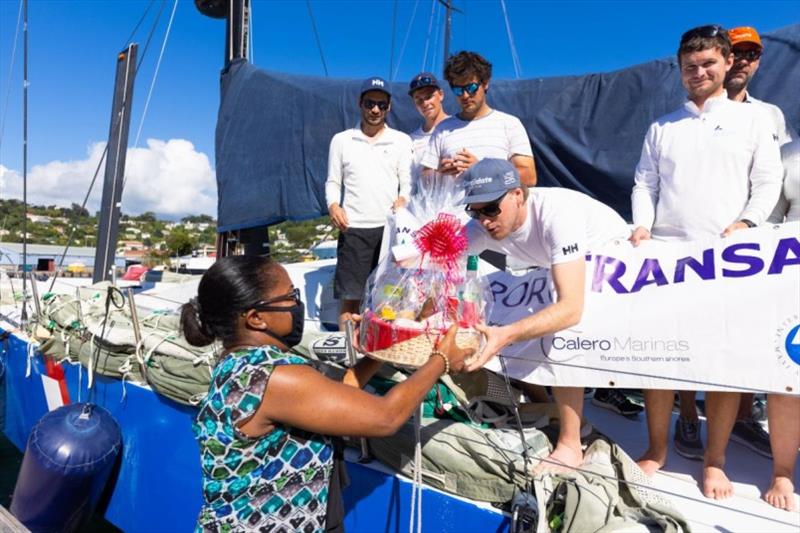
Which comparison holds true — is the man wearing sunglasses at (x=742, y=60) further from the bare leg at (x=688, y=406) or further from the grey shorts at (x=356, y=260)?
the grey shorts at (x=356, y=260)

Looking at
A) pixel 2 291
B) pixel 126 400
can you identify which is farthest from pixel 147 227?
pixel 126 400

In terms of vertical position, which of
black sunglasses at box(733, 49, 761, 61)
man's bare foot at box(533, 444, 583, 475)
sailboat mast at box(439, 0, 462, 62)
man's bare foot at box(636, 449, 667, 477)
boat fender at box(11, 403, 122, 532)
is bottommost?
boat fender at box(11, 403, 122, 532)

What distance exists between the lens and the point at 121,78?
425 centimetres

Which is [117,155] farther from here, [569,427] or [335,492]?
[569,427]

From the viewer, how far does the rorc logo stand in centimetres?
153

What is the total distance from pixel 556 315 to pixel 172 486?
186 centimetres

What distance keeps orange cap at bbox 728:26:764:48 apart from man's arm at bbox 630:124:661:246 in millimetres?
679

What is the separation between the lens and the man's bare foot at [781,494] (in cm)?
156

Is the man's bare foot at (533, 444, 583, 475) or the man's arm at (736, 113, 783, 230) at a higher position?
the man's arm at (736, 113, 783, 230)

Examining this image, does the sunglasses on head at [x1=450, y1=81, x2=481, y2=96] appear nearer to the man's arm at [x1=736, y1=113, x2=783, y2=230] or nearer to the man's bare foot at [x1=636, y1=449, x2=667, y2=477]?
the man's arm at [x1=736, y1=113, x2=783, y2=230]

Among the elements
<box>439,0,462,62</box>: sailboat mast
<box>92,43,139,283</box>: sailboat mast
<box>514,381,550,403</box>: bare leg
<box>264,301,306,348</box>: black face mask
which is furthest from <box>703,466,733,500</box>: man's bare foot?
<box>439,0,462,62</box>: sailboat mast

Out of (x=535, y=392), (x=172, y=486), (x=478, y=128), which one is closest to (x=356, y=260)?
(x=478, y=128)

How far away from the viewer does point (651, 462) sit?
1.83 meters

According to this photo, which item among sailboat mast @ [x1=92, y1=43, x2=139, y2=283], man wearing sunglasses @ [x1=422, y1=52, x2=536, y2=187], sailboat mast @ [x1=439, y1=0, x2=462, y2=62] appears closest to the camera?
man wearing sunglasses @ [x1=422, y1=52, x2=536, y2=187]
